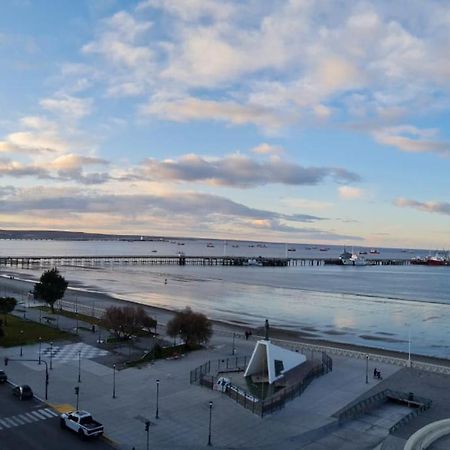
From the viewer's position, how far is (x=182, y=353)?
39.7 m

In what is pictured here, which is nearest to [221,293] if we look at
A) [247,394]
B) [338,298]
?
[338,298]

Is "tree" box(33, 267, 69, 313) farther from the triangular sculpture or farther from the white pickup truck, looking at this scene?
the white pickup truck

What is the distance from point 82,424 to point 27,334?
2552cm

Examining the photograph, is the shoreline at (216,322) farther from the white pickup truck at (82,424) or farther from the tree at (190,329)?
the white pickup truck at (82,424)

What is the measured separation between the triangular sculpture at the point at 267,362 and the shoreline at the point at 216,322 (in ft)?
47.5

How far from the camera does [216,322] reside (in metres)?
63.5

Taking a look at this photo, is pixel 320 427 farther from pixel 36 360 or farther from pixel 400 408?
pixel 36 360

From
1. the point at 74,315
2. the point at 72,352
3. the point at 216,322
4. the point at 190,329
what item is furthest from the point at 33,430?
the point at 216,322

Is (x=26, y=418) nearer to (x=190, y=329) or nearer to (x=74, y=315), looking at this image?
(x=190, y=329)

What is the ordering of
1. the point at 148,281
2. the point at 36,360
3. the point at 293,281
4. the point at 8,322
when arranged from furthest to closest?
the point at 293,281
the point at 148,281
the point at 8,322
the point at 36,360

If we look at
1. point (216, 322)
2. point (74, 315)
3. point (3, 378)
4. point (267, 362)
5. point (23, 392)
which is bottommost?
point (216, 322)

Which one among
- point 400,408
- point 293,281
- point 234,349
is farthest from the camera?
point 293,281

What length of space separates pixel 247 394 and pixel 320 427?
5.36 m

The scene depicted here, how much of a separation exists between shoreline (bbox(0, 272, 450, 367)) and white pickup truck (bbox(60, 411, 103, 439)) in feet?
94.9
